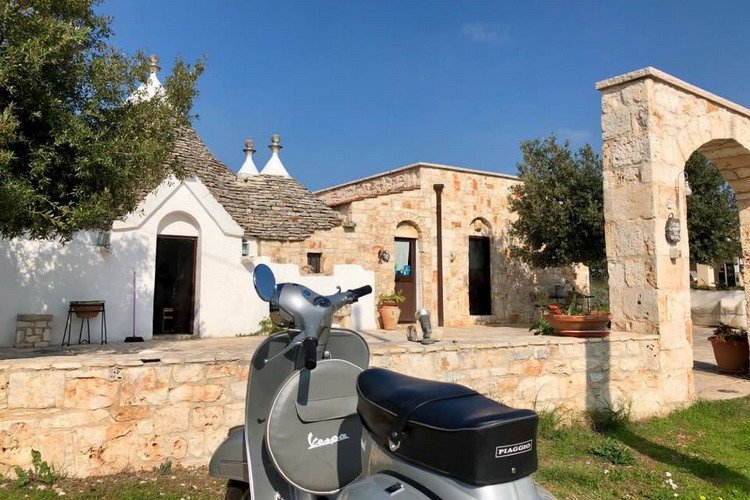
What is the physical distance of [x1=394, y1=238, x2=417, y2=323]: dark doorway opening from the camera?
14.3 metres

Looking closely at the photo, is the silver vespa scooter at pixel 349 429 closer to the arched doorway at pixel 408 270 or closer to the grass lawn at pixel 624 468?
the grass lawn at pixel 624 468

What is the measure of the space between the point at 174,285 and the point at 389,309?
203 inches

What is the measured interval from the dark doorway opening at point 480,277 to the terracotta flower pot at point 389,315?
3.44 meters

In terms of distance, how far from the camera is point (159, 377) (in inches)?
157

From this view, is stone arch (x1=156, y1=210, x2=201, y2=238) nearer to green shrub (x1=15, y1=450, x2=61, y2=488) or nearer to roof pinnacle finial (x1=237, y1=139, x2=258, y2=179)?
roof pinnacle finial (x1=237, y1=139, x2=258, y2=179)

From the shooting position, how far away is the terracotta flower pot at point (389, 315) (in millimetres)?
12703

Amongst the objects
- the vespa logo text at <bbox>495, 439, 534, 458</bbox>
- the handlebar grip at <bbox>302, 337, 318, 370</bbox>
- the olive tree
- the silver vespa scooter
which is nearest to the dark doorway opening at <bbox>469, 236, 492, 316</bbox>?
the olive tree

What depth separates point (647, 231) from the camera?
6.14m

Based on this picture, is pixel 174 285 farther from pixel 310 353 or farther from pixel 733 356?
pixel 733 356

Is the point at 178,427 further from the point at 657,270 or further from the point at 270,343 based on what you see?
the point at 657,270

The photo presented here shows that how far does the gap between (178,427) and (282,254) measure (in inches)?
329

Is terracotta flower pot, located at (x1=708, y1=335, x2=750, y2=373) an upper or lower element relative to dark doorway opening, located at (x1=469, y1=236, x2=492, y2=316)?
lower

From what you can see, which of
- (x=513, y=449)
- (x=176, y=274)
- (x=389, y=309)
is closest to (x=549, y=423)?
(x=513, y=449)

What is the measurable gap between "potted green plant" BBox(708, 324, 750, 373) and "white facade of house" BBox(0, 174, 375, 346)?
727cm
